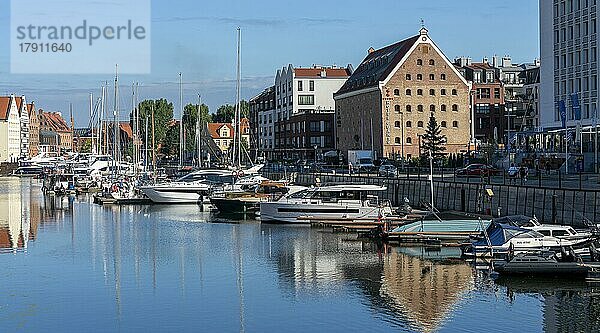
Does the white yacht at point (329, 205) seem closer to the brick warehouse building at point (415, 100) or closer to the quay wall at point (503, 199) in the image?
the quay wall at point (503, 199)

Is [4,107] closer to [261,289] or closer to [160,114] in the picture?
[160,114]

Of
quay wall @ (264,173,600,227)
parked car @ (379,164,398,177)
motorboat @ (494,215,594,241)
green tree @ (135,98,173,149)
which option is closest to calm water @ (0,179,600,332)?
motorboat @ (494,215,594,241)

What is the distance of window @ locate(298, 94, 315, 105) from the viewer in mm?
135750

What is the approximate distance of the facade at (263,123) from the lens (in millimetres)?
148000

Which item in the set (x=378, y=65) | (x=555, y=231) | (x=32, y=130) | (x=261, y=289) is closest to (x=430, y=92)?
(x=378, y=65)

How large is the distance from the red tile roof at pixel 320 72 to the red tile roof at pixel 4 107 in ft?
212

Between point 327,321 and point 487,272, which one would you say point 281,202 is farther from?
point 327,321

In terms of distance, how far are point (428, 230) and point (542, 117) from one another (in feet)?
159

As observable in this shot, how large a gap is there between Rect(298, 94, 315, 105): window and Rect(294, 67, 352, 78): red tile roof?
2975 mm

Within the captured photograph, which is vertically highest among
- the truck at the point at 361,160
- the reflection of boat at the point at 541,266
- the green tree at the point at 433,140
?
the green tree at the point at 433,140

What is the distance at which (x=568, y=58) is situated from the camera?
8281cm

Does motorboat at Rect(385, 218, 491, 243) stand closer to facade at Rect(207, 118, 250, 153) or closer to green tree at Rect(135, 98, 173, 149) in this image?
green tree at Rect(135, 98, 173, 149)

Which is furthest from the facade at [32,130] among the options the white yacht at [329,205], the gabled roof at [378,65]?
the white yacht at [329,205]

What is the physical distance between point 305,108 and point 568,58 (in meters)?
58.0
